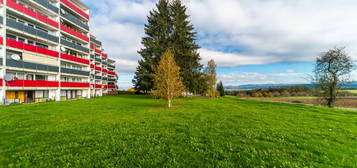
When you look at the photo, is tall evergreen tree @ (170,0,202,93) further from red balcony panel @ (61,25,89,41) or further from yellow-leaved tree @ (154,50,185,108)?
red balcony panel @ (61,25,89,41)

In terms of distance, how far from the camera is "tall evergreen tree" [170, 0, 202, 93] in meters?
29.1

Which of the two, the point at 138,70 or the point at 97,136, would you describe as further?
the point at 138,70

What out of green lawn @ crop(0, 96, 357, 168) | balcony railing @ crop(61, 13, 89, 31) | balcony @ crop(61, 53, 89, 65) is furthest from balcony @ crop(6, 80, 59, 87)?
green lawn @ crop(0, 96, 357, 168)

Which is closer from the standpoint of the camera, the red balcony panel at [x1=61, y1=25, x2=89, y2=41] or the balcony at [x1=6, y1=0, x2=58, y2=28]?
the balcony at [x1=6, y1=0, x2=58, y2=28]

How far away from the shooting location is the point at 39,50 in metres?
25.8

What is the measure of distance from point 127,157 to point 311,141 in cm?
724

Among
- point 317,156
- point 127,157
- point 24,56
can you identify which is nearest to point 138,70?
point 24,56

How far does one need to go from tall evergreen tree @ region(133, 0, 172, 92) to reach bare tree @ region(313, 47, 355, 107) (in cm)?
2659

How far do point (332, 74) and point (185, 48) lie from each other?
968 inches

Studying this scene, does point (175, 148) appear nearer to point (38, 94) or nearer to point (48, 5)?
point (38, 94)

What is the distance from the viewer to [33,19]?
25.2 m

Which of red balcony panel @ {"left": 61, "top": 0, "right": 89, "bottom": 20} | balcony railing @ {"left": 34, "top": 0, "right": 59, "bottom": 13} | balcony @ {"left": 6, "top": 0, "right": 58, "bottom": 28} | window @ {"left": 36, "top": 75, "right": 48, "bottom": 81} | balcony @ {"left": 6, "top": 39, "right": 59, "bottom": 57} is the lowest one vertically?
window @ {"left": 36, "top": 75, "right": 48, "bottom": 81}

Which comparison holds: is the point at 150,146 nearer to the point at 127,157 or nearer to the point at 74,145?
the point at 127,157

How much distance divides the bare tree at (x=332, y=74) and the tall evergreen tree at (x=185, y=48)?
19375 mm
